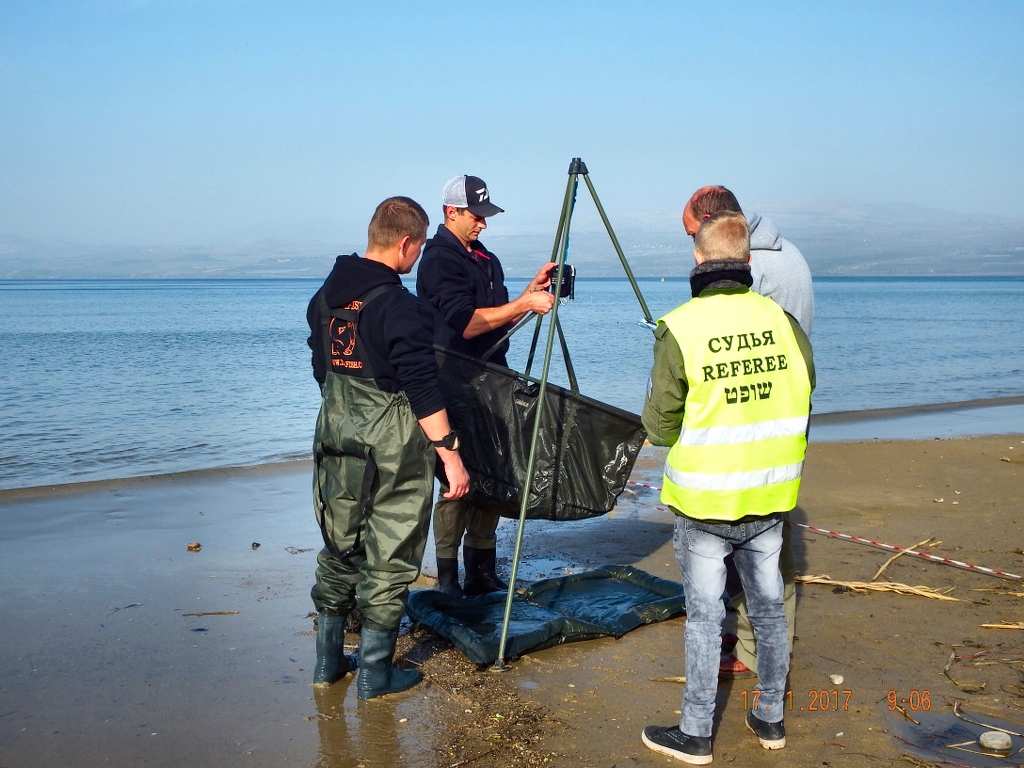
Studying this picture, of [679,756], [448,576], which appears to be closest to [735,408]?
[679,756]

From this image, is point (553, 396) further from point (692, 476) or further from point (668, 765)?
point (668, 765)

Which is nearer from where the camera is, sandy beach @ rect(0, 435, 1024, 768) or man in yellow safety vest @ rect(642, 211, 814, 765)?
man in yellow safety vest @ rect(642, 211, 814, 765)

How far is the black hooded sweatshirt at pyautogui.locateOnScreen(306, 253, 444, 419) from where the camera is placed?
339cm

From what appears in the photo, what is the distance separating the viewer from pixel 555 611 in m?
4.59

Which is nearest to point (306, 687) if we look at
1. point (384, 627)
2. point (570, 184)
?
point (384, 627)

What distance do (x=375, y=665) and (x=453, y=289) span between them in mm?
2003

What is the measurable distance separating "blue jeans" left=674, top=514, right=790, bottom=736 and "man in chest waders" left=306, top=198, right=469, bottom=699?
1.05 meters

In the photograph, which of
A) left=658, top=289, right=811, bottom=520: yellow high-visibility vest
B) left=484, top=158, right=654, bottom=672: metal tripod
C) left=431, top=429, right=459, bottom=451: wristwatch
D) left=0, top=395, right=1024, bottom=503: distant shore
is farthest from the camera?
left=0, top=395, right=1024, bottom=503: distant shore

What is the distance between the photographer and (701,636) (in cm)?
307

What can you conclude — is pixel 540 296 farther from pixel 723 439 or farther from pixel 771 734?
pixel 771 734

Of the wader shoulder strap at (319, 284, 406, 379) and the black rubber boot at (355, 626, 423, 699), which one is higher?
the wader shoulder strap at (319, 284, 406, 379)

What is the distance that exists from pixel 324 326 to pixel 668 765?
217 cm

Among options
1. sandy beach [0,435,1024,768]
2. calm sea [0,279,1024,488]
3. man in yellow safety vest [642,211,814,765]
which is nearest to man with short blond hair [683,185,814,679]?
sandy beach [0,435,1024,768]

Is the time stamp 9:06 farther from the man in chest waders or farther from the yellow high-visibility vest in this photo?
the man in chest waders
